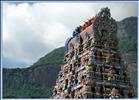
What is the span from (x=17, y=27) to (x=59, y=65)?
74cm

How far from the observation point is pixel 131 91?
21.9ft

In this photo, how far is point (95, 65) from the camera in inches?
269

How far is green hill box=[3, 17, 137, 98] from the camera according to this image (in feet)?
21.9

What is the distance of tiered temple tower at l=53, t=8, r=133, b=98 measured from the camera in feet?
22.2

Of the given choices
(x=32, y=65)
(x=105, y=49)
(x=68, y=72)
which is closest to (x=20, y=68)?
(x=32, y=65)

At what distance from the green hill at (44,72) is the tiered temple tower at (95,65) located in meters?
0.09

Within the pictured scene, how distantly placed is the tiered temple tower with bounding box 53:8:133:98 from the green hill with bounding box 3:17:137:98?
92 mm

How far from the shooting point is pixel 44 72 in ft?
22.3

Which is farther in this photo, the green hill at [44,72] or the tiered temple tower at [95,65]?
the tiered temple tower at [95,65]

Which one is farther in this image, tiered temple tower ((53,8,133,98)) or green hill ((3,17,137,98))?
tiered temple tower ((53,8,133,98))

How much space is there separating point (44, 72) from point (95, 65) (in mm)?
660

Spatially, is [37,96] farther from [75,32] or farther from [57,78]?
[75,32]

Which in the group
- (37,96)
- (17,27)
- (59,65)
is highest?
(17,27)

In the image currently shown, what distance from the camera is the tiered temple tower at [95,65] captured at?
6.78 meters
